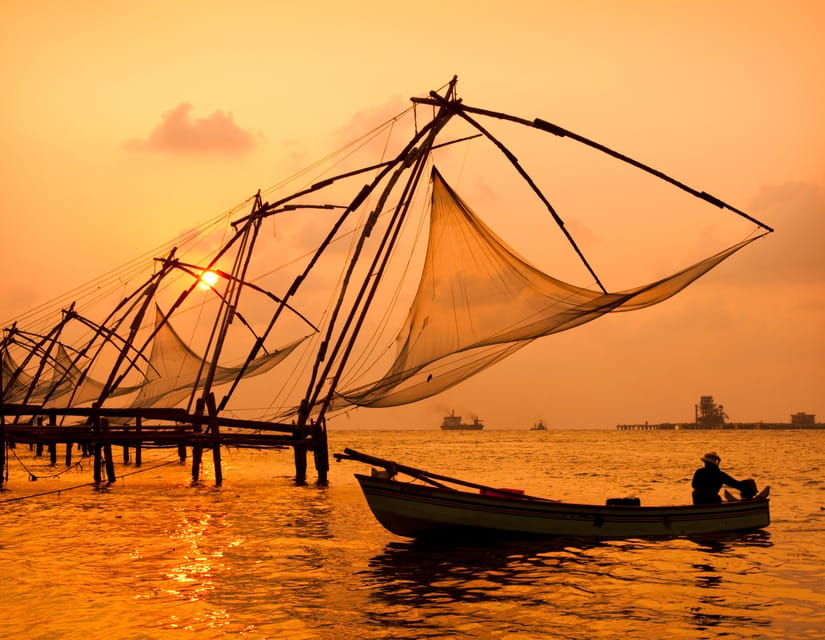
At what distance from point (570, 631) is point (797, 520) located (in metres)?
15.5

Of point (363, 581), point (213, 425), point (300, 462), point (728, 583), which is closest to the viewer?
point (363, 581)

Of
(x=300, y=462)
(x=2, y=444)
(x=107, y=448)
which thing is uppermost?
(x=2, y=444)

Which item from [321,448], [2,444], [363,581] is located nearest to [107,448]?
[2,444]

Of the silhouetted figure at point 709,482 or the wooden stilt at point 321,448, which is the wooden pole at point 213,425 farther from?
the silhouetted figure at point 709,482

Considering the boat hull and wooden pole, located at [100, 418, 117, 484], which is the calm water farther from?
wooden pole, located at [100, 418, 117, 484]

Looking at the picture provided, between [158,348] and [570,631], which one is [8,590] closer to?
[570,631]

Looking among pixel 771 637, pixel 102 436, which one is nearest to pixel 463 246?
pixel 771 637

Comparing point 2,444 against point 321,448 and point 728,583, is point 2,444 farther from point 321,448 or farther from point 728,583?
point 728,583

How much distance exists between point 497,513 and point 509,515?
28 cm

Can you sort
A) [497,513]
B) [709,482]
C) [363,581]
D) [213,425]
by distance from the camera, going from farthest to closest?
[213,425] → [709,482] → [497,513] → [363,581]

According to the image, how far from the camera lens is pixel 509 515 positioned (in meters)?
16.5

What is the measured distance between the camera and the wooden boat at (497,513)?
1616 cm

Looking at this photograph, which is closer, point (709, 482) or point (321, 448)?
point (709, 482)

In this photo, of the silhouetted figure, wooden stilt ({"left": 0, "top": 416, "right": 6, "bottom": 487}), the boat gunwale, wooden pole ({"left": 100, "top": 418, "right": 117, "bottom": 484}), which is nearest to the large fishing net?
the boat gunwale
